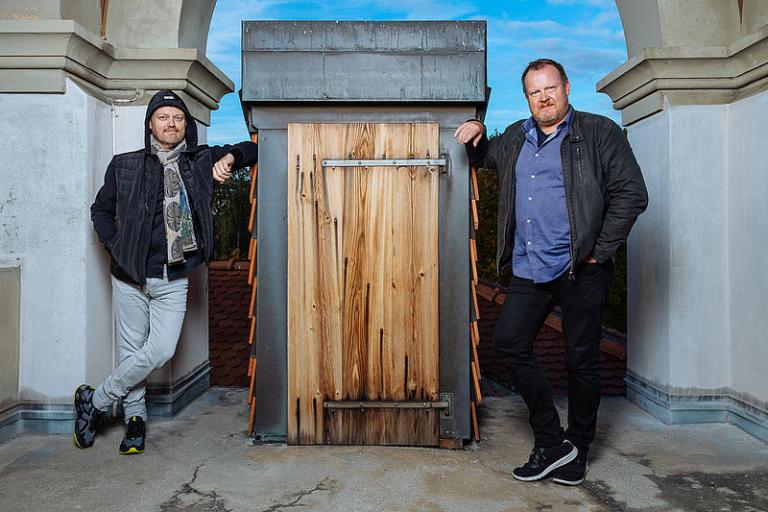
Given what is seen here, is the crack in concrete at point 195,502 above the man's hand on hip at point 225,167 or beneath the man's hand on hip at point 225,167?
beneath

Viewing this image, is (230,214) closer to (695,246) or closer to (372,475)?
(695,246)

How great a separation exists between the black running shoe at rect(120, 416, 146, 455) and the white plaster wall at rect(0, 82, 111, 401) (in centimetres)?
58

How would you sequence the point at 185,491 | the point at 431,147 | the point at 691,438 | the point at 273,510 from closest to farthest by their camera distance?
the point at 273,510, the point at 185,491, the point at 431,147, the point at 691,438

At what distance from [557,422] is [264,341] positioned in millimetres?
1653

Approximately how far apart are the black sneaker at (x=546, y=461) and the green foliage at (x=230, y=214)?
10.3 m

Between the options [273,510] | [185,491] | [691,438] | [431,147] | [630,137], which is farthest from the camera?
[630,137]

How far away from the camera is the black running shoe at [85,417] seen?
430 centimetres

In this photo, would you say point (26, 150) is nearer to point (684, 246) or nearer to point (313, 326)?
point (313, 326)

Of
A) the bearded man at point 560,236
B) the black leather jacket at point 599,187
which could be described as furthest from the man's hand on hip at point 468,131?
the black leather jacket at point 599,187

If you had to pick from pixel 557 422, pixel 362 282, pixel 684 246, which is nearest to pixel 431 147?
pixel 362 282

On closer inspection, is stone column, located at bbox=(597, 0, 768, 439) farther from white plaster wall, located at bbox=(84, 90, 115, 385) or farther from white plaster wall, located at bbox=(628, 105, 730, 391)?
white plaster wall, located at bbox=(84, 90, 115, 385)

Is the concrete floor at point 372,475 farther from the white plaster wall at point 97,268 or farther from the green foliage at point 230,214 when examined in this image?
the green foliage at point 230,214

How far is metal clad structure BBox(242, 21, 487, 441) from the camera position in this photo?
4.16m

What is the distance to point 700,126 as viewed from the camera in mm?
4941
